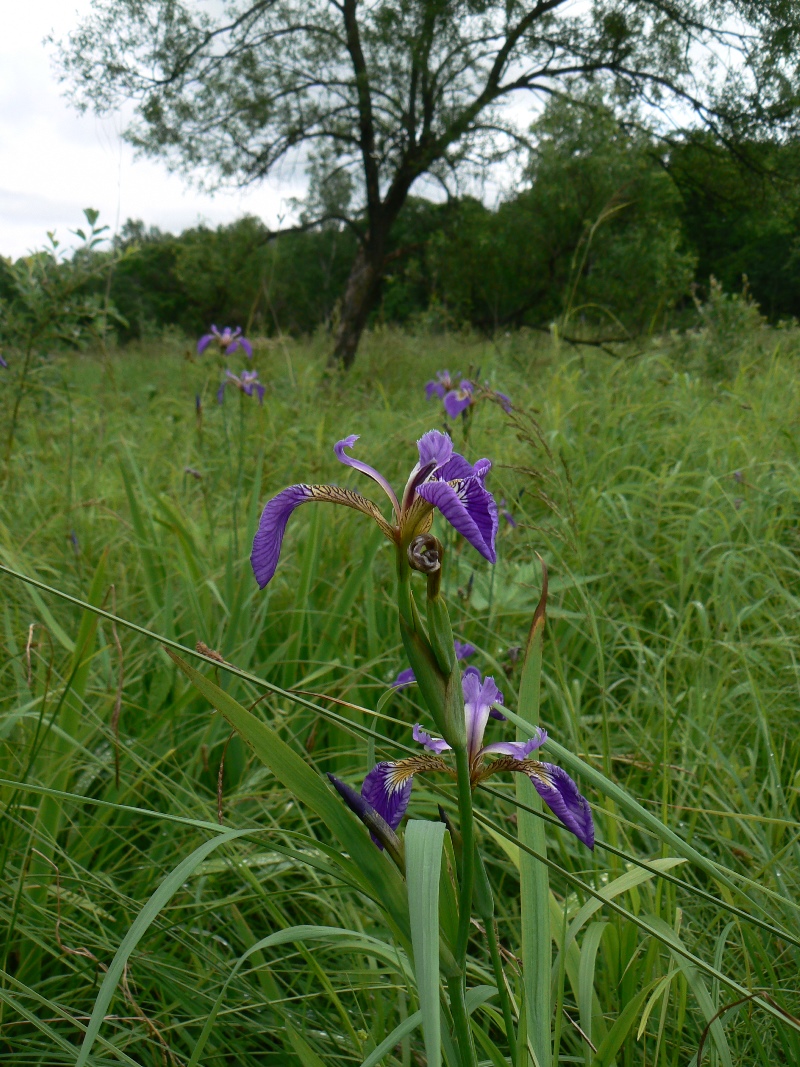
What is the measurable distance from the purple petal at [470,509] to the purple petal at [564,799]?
0.23m

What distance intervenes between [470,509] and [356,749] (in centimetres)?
92

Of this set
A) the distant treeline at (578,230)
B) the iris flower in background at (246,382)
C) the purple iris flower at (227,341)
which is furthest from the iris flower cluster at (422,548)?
the distant treeline at (578,230)

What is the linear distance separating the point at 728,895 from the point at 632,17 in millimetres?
9280

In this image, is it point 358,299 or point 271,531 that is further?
point 358,299

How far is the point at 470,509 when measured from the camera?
71 cm

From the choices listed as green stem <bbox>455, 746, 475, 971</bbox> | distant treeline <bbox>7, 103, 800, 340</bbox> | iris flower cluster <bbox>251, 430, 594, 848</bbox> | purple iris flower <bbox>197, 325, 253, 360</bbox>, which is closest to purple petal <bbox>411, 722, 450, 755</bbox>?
iris flower cluster <bbox>251, 430, 594, 848</bbox>

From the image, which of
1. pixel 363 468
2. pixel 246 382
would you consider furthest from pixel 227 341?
pixel 363 468

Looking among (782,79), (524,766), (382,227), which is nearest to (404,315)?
(382,227)

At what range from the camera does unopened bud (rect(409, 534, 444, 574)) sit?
61 centimetres

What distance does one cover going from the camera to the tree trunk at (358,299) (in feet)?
29.0

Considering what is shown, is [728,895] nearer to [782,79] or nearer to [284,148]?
[782,79]

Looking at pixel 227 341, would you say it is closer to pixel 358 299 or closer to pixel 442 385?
pixel 442 385

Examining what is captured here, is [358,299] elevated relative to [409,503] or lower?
elevated

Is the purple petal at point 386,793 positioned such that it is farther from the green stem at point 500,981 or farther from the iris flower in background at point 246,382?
the iris flower in background at point 246,382
